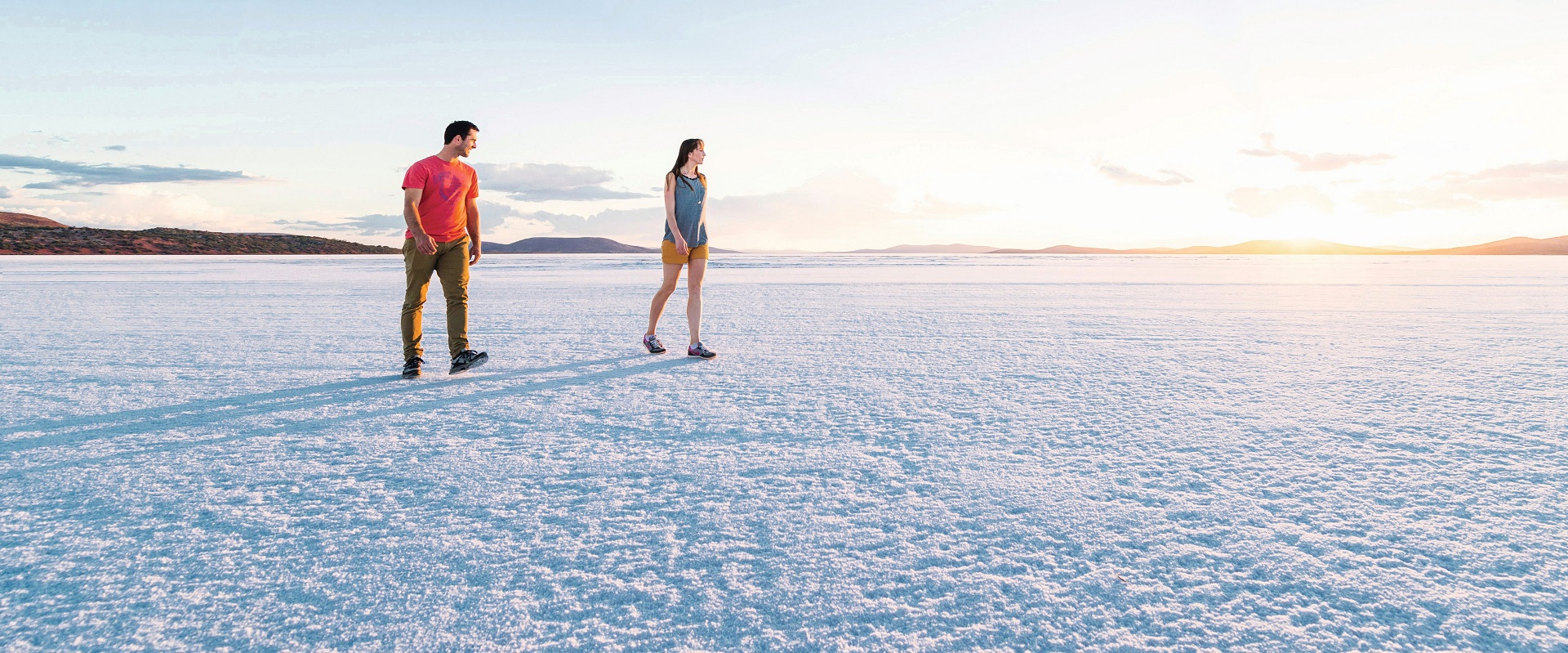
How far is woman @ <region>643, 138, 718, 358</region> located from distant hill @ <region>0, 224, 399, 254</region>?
84.0 meters

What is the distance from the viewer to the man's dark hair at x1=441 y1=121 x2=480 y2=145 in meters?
4.86

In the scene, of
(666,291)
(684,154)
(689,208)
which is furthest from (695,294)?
(684,154)

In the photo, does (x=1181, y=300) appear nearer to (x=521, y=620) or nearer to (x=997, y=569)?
(x=997, y=569)

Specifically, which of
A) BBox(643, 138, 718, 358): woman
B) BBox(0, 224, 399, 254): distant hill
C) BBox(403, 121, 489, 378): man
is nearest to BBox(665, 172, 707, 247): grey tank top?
BBox(643, 138, 718, 358): woman

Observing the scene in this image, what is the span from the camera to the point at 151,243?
267ft

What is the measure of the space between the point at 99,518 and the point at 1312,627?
128 inches

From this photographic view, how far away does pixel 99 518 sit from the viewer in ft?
7.68

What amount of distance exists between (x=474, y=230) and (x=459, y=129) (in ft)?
2.31

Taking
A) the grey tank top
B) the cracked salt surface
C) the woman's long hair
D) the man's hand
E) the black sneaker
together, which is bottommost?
the cracked salt surface

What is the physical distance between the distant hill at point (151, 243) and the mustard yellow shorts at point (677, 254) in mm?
83903

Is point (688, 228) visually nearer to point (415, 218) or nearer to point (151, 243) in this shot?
point (415, 218)

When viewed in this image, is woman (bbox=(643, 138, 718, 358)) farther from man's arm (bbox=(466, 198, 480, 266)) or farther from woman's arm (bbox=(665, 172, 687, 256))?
man's arm (bbox=(466, 198, 480, 266))

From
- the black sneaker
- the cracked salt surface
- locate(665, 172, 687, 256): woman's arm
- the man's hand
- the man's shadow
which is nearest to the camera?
the cracked salt surface

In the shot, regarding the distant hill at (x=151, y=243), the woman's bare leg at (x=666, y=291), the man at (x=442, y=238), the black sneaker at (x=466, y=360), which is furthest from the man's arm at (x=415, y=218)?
Result: the distant hill at (x=151, y=243)
